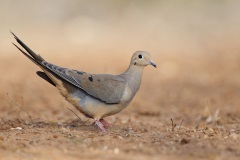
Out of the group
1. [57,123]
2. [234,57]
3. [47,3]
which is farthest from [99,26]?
[57,123]

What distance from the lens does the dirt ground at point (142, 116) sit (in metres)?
5.73

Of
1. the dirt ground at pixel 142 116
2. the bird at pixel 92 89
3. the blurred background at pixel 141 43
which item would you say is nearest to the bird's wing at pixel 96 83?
the bird at pixel 92 89

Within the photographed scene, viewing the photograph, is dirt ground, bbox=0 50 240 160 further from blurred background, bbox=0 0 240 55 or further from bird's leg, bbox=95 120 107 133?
blurred background, bbox=0 0 240 55

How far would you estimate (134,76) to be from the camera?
706cm

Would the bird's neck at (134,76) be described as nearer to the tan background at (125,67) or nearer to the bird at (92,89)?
the bird at (92,89)

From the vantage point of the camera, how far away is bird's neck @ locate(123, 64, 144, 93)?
22.9ft

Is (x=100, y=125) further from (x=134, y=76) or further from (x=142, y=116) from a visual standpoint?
(x=142, y=116)

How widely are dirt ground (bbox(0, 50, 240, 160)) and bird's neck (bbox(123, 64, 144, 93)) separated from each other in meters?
0.50

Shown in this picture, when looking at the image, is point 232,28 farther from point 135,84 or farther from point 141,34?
point 135,84

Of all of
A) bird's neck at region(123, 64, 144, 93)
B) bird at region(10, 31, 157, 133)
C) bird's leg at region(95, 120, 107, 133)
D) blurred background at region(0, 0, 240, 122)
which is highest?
blurred background at region(0, 0, 240, 122)

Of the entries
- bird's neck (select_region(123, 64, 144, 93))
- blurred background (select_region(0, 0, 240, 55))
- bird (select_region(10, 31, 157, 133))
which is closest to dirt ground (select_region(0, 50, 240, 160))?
bird (select_region(10, 31, 157, 133))

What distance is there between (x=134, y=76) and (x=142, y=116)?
242 centimetres

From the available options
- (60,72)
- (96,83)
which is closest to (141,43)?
(96,83)

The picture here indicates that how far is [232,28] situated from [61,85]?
14.5 metres
